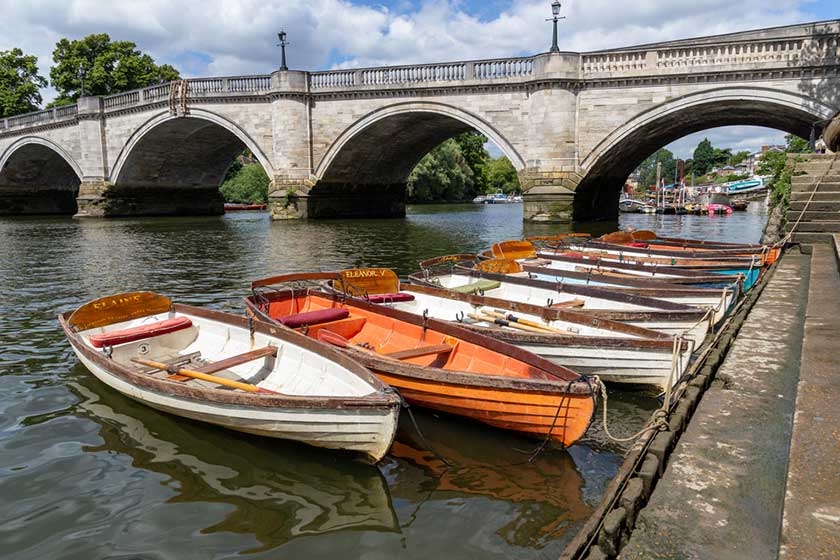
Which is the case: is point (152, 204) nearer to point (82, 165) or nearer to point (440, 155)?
point (82, 165)

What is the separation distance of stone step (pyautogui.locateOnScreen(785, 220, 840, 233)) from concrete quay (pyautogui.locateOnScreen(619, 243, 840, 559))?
7840 mm

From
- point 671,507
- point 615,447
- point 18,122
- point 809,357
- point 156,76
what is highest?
point 156,76

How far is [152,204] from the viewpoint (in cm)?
3728

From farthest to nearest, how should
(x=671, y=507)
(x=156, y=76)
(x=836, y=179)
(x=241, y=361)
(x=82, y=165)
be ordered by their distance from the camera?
1. (x=156, y=76)
2. (x=82, y=165)
3. (x=836, y=179)
4. (x=241, y=361)
5. (x=671, y=507)

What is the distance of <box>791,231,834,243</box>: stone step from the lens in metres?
11.0

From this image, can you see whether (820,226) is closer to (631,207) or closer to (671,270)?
(671,270)

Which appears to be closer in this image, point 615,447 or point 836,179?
point 615,447

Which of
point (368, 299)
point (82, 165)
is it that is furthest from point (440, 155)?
point (368, 299)

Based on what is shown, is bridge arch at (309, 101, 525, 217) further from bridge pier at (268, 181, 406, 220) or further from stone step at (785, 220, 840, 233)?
stone step at (785, 220, 840, 233)

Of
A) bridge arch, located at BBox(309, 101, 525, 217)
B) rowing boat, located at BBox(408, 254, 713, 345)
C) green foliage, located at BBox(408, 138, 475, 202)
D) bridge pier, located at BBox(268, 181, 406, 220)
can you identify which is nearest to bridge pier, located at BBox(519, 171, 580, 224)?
bridge arch, located at BBox(309, 101, 525, 217)

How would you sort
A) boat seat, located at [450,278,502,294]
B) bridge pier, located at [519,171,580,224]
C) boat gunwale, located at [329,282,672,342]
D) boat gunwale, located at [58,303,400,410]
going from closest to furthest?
boat gunwale, located at [58,303,400,410] → boat gunwale, located at [329,282,672,342] → boat seat, located at [450,278,502,294] → bridge pier, located at [519,171,580,224]

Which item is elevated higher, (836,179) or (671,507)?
(836,179)

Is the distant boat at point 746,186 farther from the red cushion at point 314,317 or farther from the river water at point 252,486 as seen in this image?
the river water at point 252,486

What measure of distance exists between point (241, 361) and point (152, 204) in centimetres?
3597
